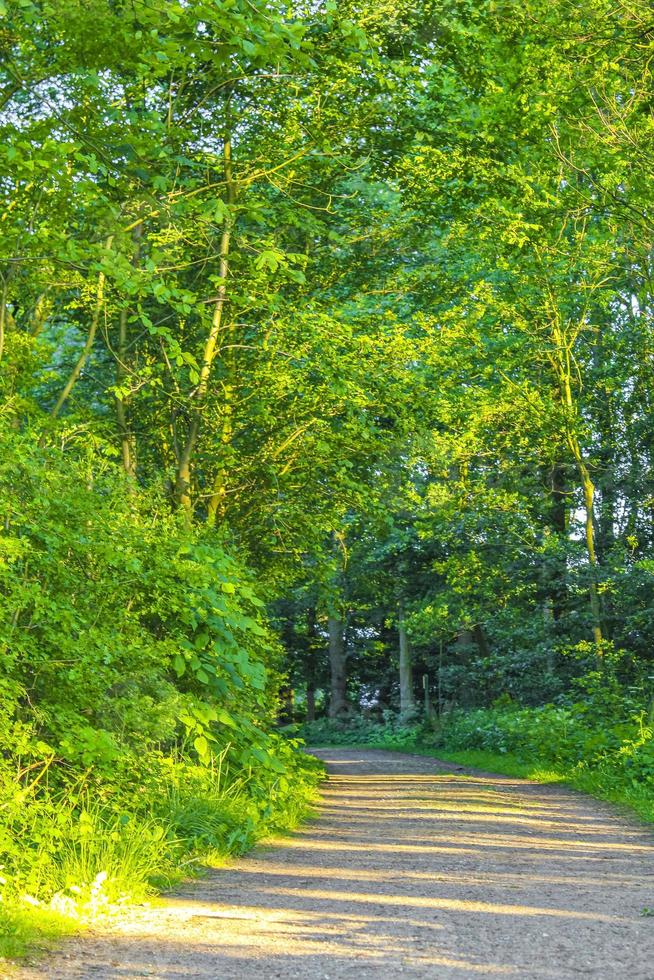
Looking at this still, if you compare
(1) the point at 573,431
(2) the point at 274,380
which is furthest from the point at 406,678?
(2) the point at 274,380

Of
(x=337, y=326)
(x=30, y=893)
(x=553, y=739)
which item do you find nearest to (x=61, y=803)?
(x=30, y=893)

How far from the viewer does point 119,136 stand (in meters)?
8.34

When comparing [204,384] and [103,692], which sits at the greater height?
[204,384]

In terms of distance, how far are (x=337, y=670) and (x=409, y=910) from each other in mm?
34034

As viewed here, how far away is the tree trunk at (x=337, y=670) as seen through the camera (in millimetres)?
40309

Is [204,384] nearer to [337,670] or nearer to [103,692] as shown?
[103,692]

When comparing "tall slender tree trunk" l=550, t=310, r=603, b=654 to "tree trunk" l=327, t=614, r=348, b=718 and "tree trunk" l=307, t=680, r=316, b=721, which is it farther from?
"tree trunk" l=307, t=680, r=316, b=721

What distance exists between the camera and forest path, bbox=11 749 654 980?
17.5ft

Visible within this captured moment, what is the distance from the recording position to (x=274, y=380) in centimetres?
1401

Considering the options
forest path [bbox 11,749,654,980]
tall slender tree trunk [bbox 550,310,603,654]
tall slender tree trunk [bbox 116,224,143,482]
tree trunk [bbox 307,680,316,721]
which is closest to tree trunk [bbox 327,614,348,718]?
tree trunk [bbox 307,680,316,721]

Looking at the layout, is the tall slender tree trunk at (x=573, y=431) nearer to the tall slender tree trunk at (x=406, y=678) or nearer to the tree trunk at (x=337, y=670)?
the tall slender tree trunk at (x=406, y=678)

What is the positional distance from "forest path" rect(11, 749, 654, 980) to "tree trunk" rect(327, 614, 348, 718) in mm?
28069

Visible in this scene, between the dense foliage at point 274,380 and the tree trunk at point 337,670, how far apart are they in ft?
43.9

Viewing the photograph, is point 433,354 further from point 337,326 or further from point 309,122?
point 309,122
